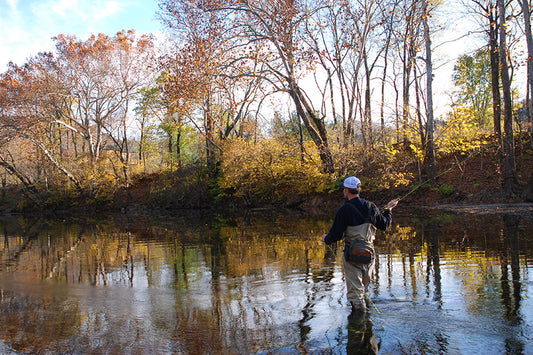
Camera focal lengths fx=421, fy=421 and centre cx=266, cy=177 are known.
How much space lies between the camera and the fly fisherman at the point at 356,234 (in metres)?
5.33

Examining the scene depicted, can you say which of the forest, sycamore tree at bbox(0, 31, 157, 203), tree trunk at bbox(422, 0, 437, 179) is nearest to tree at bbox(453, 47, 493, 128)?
the forest

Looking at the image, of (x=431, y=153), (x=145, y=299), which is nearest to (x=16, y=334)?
(x=145, y=299)

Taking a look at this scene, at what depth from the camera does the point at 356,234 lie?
536 centimetres

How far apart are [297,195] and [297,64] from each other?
36.7 ft

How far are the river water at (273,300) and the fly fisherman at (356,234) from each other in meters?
0.38

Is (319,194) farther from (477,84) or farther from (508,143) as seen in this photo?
(477,84)

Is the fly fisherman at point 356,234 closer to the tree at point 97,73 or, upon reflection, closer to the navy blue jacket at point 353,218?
the navy blue jacket at point 353,218

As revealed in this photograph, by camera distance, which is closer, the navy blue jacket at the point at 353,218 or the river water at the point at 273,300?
the river water at the point at 273,300

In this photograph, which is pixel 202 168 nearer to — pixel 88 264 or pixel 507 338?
pixel 88 264

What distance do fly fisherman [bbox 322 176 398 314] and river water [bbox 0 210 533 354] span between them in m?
0.38

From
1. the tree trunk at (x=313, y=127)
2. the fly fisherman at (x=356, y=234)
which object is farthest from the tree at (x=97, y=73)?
the fly fisherman at (x=356, y=234)

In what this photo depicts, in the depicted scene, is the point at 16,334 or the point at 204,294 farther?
the point at 204,294

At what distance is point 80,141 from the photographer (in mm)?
55625

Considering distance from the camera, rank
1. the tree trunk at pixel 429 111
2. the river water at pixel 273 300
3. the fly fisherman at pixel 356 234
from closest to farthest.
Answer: the river water at pixel 273 300
the fly fisherman at pixel 356 234
the tree trunk at pixel 429 111
